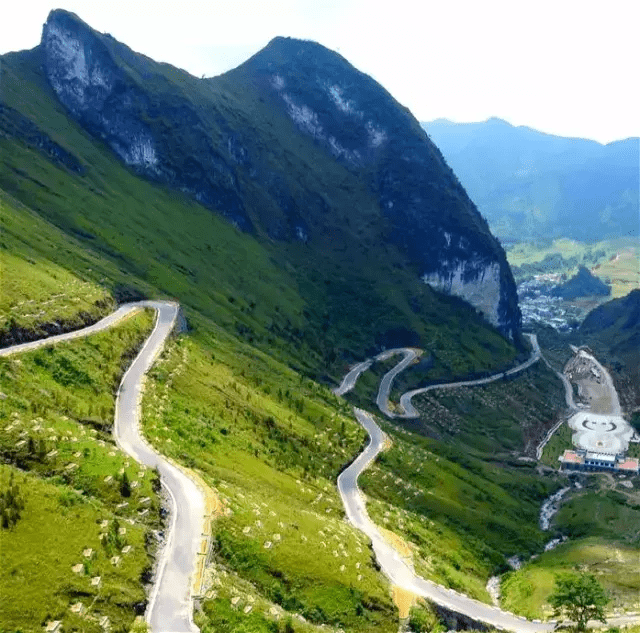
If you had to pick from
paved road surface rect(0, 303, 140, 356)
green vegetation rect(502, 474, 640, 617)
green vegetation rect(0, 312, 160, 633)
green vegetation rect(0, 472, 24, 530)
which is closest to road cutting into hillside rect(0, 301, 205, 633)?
paved road surface rect(0, 303, 140, 356)

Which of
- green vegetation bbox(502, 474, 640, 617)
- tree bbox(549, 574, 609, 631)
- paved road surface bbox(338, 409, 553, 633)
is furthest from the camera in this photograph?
green vegetation bbox(502, 474, 640, 617)

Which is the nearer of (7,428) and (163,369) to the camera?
(7,428)

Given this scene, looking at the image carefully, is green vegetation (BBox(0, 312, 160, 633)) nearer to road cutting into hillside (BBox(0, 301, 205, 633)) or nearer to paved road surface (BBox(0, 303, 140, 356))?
road cutting into hillside (BBox(0, 301, 205, 633))

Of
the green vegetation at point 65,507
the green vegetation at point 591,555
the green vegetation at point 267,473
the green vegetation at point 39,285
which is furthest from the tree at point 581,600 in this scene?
the green vegetation at point 39,285

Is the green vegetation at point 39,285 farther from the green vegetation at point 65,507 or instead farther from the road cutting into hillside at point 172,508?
the green vegetation at point 65,507

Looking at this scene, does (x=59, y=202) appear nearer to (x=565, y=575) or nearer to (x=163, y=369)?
(x=163, y=369)

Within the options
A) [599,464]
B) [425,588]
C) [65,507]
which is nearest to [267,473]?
[425,588]

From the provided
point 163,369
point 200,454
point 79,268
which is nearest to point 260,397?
point 163,369

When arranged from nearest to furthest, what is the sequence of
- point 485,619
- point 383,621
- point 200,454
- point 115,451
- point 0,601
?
point 0,601 < point 383,621 < point 115,451 < point 485,619 < point 200,454
